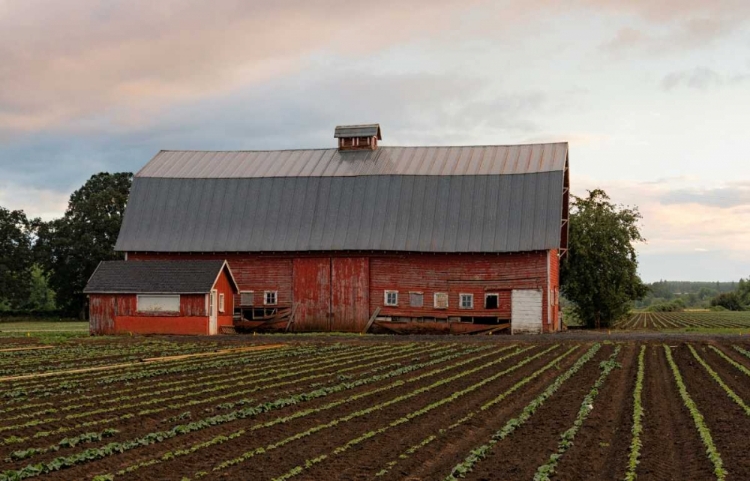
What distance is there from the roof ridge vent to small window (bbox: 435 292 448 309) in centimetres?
1306

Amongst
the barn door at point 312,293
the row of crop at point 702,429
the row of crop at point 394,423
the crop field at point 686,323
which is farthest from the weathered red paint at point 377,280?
the row of crop at point 702,429

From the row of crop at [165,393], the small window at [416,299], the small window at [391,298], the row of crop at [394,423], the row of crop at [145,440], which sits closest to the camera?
the row of crop at [145,440]

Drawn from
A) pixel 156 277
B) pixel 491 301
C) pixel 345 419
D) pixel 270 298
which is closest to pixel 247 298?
pixel 270 298

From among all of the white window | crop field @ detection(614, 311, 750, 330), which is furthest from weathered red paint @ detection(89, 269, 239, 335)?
crop field @ detection(614, 311, 750, 330)

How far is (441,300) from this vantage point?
49.8 metres

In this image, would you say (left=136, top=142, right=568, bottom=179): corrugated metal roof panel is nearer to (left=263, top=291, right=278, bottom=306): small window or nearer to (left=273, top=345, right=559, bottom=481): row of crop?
(left=263, top=291, right=278, bottom=306): small window

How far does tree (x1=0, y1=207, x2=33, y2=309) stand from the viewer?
257ft

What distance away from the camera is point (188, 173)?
187 feet

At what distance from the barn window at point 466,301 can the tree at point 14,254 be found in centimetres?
4660

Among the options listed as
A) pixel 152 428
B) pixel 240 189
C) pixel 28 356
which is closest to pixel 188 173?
pixel 240 189

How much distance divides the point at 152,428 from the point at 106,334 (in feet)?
109

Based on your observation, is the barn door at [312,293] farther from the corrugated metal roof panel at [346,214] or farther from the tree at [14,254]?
the tree at [14,254]

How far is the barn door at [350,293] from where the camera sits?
50.7 m

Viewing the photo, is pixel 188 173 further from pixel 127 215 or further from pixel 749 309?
pixel 749 309
